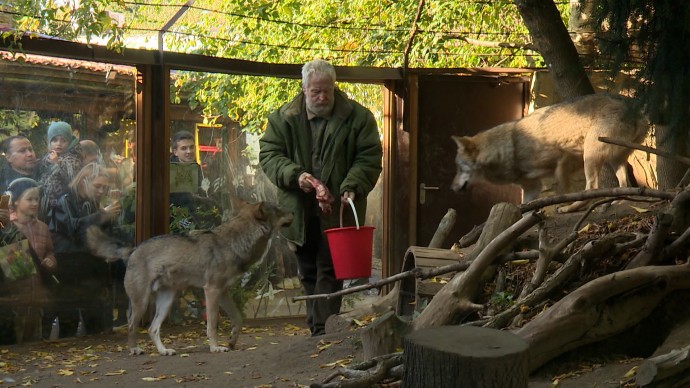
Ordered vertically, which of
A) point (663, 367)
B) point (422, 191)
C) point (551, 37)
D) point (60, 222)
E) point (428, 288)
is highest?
point (551, 37)

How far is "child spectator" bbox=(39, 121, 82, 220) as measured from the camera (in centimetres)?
905

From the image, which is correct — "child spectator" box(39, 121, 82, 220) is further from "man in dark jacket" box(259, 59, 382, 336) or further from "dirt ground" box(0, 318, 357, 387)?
"man in dark jacket" box(259, 59, 382, 336)

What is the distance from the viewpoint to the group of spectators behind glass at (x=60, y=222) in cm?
883

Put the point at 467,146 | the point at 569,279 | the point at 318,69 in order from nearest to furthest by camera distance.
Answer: the point at 569,279
the point at 318,69
the point at 467,146

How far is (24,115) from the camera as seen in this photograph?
885cm

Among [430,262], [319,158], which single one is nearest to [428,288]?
[430,262]

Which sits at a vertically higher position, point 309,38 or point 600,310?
point 309,38

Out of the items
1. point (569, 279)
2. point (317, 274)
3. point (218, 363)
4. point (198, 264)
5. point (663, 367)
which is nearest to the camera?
point (663, 367)

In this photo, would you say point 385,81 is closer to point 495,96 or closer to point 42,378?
point 495,96

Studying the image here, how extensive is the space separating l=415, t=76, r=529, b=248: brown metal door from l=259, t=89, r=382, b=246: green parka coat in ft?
12.1

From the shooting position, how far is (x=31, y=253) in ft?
29.3

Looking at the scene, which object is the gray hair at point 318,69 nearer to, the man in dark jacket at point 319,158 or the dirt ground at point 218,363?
the man in dark jacket at point 319,158

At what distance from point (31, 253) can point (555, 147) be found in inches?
222

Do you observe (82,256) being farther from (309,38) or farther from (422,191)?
(309,38)
